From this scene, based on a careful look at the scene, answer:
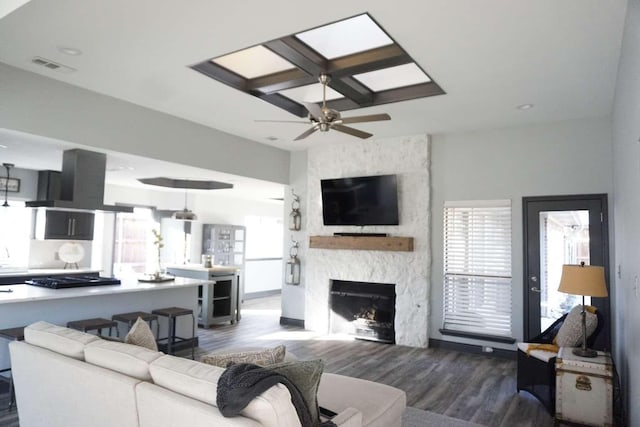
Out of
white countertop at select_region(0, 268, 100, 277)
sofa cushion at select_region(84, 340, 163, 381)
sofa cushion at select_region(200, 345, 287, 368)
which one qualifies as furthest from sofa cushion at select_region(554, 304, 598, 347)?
white countertop at select_region(0, 268, 100, 277)

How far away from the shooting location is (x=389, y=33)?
10.7 feet

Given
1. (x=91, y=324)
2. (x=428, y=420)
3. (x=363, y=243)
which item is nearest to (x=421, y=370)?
(x=428, y=420)

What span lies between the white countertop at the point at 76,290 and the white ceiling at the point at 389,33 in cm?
154

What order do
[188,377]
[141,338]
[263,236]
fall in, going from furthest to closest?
1. [263,236]
2. [141,338]
3. [188,377]

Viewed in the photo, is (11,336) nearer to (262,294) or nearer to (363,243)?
(363,243)

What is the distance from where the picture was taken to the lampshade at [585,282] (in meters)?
3.46

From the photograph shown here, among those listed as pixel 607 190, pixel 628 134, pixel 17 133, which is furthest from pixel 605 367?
pixel 17 133

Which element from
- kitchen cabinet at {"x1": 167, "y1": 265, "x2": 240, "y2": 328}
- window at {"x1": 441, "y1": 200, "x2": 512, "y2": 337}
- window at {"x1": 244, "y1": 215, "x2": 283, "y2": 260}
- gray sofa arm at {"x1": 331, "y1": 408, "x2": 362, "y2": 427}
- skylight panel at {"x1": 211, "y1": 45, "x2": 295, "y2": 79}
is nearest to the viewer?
gray sofa arm at {"x1": 331, "y1": 408, "x2": 362, "y2": 427}

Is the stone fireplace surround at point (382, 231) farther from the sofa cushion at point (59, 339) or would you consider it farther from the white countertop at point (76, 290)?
the sofa cushion at point (59, 339)

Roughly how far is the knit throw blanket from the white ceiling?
2.29 metres

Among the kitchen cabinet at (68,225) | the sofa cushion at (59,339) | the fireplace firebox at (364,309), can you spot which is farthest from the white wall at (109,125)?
the fireplace firebox at (364,309)

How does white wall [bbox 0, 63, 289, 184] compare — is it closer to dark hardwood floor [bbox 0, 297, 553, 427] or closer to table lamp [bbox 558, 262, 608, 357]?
dark hardwood floor [bbox 0, 297, 553, 427]

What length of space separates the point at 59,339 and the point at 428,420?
9.38ft

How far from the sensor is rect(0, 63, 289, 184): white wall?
405cm
